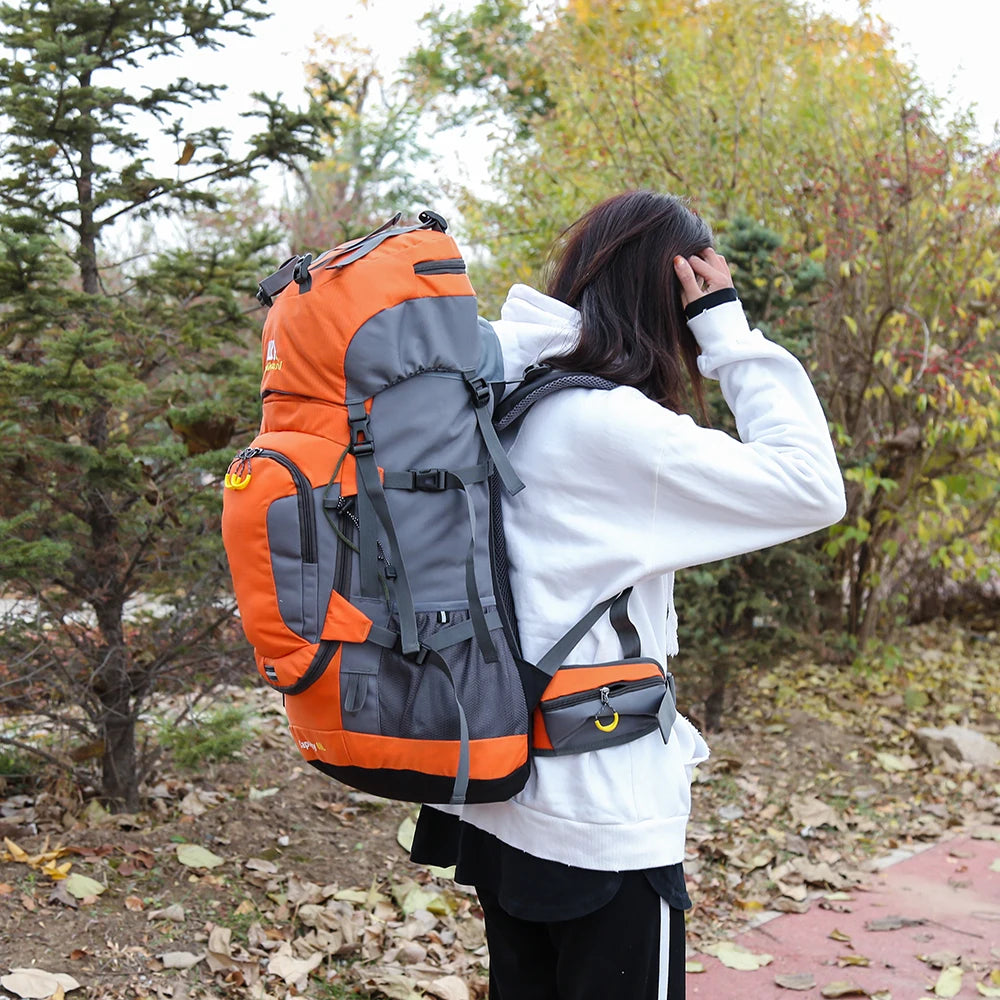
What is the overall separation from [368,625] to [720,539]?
54cm

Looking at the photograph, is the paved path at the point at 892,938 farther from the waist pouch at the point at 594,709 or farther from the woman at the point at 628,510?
the waist pouch at the point at 594,709

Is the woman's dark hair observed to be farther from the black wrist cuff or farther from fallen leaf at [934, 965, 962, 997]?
fallen leaf at [934, 965, 962, 997]

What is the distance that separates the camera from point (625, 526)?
162 centimetres

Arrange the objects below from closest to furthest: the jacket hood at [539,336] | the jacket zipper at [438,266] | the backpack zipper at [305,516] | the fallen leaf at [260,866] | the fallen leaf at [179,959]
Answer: the backpack zipper at [305,516], the jacket zipper at [438,266], the jacket hood at [539,336], the fallen leaf at [179,959], the fallen leaf at [260,866]

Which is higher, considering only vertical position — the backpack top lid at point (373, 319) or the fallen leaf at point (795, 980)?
the backpack top lid at point (373, 319)

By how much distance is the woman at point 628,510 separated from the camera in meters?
1.61

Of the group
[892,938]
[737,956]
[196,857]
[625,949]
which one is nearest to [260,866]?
[196,857]

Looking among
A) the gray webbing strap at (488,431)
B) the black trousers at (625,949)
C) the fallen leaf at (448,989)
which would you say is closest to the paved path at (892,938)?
the fallen leaf at (448,989)

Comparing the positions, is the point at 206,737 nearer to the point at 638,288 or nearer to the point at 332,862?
the point at 332,862

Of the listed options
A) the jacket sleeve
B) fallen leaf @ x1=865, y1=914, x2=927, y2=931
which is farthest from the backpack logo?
fallen leaf @ x1=865, y1=914, x2=927, y2=931

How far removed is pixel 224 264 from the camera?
381 cm

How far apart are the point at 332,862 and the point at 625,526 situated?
2648 millimetres

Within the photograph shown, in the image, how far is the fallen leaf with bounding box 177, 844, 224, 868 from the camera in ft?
11.5

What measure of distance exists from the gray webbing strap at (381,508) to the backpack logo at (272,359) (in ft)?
0.56
